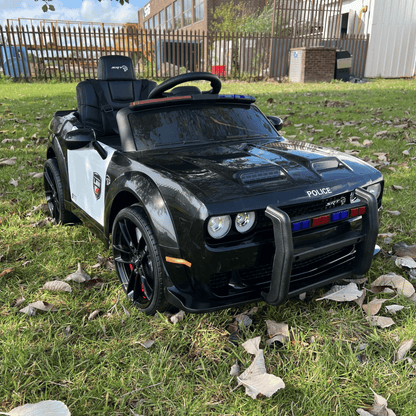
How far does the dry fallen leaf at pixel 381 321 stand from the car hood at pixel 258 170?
81 cm

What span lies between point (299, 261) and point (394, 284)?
1025mm

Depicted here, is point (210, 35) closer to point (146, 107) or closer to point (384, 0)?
point (384, 0)

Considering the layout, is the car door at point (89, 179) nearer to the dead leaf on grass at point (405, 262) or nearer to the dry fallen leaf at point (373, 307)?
the dry fallen leaf at point (373, 307)

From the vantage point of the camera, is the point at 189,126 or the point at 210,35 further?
the point at 210,35

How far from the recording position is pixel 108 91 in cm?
426

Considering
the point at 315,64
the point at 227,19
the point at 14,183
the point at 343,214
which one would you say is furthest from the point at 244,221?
the point at 227,19

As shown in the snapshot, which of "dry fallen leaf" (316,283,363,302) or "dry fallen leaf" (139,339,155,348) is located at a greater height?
"dry fallen leaf" (316,283,363,302)

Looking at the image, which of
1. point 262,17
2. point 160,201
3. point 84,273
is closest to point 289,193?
point 160,201

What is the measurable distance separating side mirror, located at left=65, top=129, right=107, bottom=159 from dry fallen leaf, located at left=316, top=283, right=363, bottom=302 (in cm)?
188

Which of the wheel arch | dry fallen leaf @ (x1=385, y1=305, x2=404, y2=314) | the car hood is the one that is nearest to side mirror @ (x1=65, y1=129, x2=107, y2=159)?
the wheel arch

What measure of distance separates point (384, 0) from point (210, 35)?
763cm

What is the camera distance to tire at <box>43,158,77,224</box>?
383cm

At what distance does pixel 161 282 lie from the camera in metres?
2.25

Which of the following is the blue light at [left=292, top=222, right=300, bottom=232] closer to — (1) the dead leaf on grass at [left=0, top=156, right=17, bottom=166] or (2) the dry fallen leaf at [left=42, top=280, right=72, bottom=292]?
(2) the dry fallen leaf at [left=42, top=280, right=72, bottom=292]
